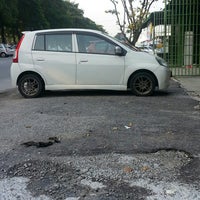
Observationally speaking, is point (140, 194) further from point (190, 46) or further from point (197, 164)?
point (190, 46)

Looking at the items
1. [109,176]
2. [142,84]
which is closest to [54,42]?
[142,84]

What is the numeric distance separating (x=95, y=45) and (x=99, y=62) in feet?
1.43

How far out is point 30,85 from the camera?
9633 mm

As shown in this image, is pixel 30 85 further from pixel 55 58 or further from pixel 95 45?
pixel 95 45

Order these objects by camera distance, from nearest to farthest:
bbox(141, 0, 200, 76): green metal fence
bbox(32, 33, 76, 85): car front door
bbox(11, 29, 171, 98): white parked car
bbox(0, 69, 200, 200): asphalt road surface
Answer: bbox(0, 69, 200, 200): asphalt road surface
bbox(11, 29, 171, 98): white parked car
bbox(32, 33, 76, 85): car front door
bbox(141, 0, 200, 76): green metal fence

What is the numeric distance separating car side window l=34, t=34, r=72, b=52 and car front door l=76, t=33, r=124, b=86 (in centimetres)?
30

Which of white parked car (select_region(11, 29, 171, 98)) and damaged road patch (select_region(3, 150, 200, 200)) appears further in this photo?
white parked car (select_region(11, 29, 171, 98))

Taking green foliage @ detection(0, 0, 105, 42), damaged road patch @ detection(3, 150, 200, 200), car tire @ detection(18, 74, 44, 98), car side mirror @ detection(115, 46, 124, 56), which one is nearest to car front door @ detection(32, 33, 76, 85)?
car tire @ detection(18, 74, 44, 98)

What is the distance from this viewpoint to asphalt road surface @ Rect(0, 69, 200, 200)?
A: 12.6ft

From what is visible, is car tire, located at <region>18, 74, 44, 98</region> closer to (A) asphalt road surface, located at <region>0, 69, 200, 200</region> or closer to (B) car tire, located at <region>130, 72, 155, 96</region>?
(A) asphalt road surface, located at <region>0, 69, 200, 200</region>

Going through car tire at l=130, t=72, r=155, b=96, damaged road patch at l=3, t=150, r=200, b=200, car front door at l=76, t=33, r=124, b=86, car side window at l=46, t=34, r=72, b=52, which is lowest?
damaged road patch at l=3, t=150, r=200, b=200

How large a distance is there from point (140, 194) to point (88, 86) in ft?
19.8

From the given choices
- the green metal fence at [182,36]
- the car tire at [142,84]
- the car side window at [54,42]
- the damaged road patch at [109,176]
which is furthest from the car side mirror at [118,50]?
the green metal fence at [182,36]

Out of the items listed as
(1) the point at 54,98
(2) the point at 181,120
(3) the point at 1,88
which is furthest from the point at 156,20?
(2) the point at 181,120
